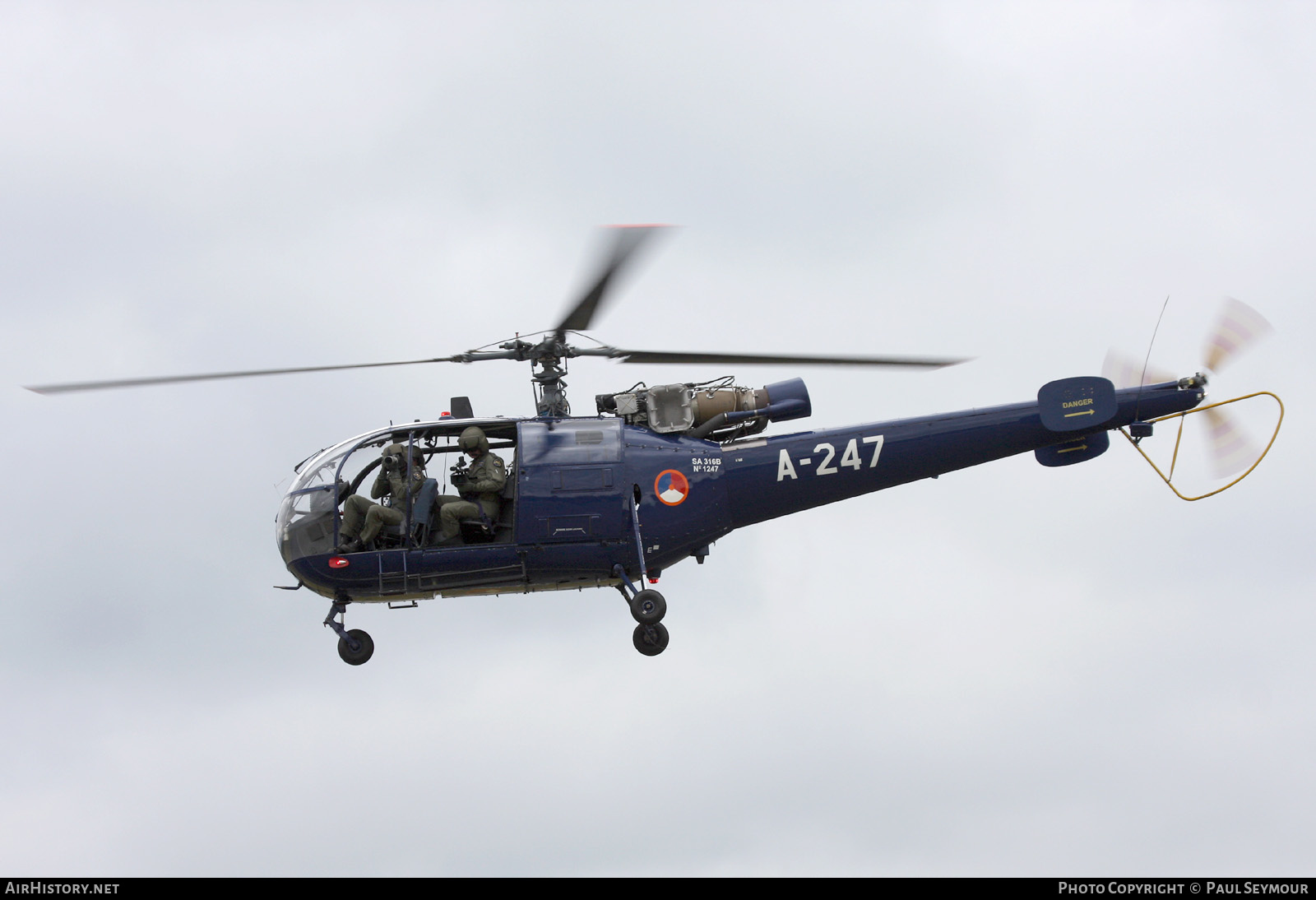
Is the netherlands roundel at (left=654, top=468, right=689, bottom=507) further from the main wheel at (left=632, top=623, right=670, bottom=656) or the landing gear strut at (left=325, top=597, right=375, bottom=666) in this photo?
the landing gear strut at (left=325, top=597, right=375, bottom=666)

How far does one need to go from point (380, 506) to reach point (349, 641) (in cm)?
226

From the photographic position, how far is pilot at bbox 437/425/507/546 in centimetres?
2222

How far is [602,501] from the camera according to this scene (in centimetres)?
2234

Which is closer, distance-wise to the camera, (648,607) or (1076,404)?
(648,607)

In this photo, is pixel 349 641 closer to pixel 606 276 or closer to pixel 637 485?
pixel 637 485

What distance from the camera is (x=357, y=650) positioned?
2305 centimetres

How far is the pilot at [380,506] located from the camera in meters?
22.3

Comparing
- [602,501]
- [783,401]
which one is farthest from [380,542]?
[783,401]

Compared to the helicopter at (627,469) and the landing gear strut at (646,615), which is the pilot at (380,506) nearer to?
the helicopter at (627,469)

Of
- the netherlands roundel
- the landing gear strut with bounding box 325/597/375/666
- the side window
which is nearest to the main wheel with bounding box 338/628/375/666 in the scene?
the landing gear strut with bounding box 325/597/375/666

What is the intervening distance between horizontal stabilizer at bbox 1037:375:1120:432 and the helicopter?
2cm

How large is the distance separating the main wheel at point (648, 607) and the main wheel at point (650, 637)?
22cm

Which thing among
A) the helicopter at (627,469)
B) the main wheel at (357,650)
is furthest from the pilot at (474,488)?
the main wheel at (357,650)

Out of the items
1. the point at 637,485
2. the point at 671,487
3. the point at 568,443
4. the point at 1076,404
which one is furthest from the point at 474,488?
the point at 1076,404
